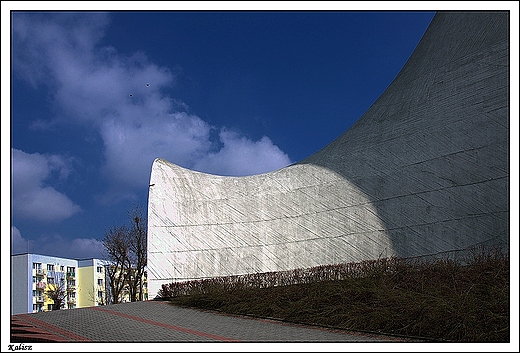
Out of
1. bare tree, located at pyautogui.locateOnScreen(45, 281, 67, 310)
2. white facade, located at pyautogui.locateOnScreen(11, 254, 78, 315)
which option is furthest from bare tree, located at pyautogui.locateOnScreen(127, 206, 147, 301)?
white facade, located at pyautogui.locateOnScreen(11, 254, 78, 315)

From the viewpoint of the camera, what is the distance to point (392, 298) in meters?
9.23

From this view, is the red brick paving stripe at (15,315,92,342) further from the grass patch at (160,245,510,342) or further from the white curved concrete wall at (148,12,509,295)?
the white curved concrete wall at (148,12,509,295)

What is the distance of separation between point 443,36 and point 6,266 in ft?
50.9

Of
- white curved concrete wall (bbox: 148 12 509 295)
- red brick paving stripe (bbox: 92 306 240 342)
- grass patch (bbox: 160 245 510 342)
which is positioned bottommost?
red brick paving stripe (bbox: 92 306 240 342)

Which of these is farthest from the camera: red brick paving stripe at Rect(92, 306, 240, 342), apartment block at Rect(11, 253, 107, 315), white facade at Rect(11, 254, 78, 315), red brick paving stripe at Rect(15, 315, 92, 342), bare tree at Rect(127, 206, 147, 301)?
apartment block at Rect(11, 253, 107, 315)

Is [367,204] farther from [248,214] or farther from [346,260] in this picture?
[248,214]

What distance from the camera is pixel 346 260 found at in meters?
15.9

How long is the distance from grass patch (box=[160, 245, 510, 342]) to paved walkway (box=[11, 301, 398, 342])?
15.2 inches

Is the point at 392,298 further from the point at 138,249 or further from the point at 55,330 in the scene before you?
the point at 138,249

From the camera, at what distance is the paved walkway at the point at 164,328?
9.22 meters

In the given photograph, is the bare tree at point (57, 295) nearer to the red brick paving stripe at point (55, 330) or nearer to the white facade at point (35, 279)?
the white facade at point (35, 279)

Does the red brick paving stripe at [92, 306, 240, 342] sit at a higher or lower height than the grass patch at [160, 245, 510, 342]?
lower

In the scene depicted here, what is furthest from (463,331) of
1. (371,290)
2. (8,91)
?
(8,91)

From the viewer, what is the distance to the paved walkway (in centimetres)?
922
